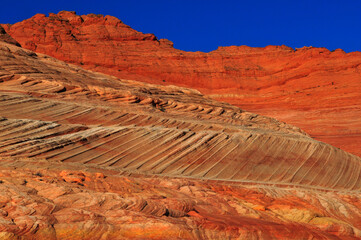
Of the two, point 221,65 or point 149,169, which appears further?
point 221,65

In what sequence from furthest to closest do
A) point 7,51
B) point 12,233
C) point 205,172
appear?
point 7,51 < point 205,172 < point 12,233

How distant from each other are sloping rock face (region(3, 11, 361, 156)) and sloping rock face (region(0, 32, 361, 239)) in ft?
93.5

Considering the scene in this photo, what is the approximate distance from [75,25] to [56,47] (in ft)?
24.7

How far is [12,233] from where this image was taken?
5.83 m

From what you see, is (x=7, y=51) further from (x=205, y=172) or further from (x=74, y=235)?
(x=74, y=235)

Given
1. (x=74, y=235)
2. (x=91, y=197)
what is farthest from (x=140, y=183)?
(x=74, y=235)

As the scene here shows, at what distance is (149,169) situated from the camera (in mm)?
14094

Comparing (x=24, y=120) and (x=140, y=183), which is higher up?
(x=24, y=120)

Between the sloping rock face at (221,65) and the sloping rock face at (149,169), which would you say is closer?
the sloping rock face at (149,169)

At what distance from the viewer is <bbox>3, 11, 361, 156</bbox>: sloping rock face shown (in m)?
50.9

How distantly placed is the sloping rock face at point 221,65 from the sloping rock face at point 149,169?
28.5 m

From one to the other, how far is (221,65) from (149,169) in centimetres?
4550

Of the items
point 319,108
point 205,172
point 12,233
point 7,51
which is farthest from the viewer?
point 319,108

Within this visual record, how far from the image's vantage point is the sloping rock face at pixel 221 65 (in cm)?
5091
